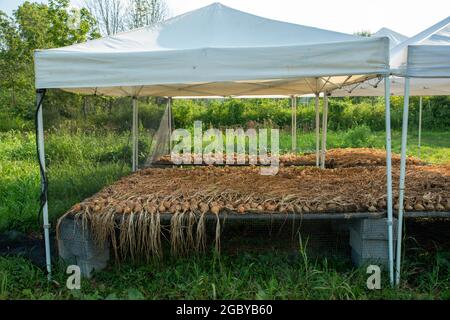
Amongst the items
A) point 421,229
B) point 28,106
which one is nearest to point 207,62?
point 421,229

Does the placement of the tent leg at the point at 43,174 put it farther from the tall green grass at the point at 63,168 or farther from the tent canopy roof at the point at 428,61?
the tent canopy roof at the point at 428,61

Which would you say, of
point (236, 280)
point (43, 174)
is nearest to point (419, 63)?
point (236, 280)

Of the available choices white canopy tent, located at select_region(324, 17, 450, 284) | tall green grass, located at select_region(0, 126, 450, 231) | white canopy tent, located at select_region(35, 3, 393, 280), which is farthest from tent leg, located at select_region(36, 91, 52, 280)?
white canopy tent, located at select_region(324, 17, 450, 284)

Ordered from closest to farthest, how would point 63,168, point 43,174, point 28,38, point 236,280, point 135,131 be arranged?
1. point 236,280
2. point 43,174
3. point 135,131
4. point 63,168
5. point 28,38

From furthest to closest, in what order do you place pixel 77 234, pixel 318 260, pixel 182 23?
pixel 182 23
pixel 318 260
pixel 77 234

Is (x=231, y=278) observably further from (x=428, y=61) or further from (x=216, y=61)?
(x=428, y=61)

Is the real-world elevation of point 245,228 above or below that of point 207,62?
below

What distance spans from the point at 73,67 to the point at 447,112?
52.0 feet

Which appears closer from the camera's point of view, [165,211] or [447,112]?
[165,211]

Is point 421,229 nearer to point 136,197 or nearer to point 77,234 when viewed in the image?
point 136,197

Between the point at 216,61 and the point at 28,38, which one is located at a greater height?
the point at 28,38

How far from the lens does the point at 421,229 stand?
15.4 feet
